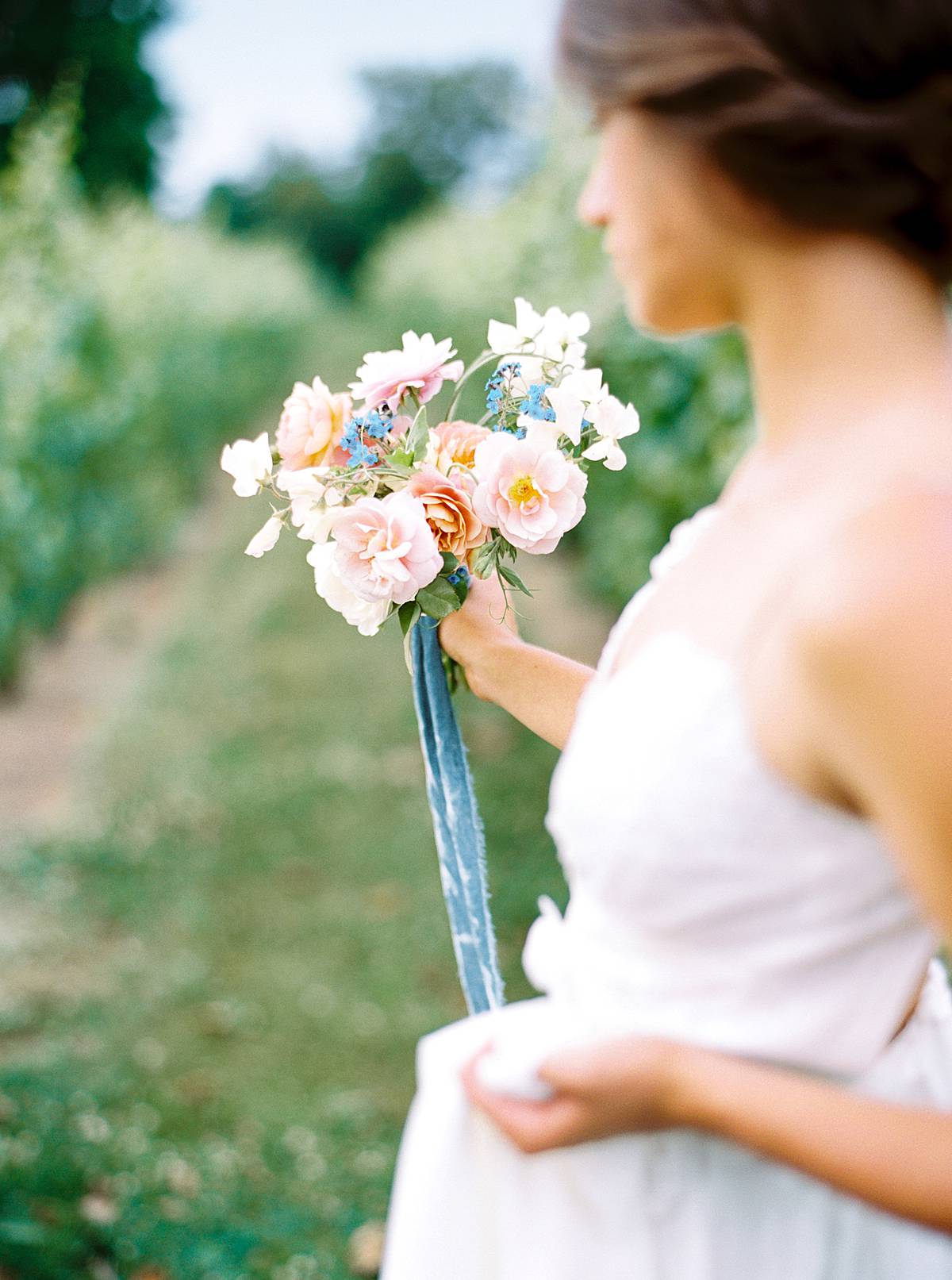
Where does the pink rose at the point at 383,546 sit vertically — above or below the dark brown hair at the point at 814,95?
above

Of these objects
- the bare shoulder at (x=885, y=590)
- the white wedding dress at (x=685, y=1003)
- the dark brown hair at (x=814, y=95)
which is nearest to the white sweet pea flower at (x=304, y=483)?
the white wedding dress at (x=685, y=1003)

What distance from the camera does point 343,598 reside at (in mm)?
1337

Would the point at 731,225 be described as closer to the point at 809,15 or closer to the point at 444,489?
the point at 809,15

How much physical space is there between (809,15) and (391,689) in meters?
5.95

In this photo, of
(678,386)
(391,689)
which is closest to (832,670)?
(678,386)

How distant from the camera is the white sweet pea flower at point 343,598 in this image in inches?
51.6

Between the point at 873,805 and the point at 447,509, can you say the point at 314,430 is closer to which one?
the point at 447,509

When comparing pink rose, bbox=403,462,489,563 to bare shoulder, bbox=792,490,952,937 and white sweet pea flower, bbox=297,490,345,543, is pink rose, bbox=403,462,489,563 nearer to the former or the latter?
white sweet pea flower, bbox=297,490,345,543

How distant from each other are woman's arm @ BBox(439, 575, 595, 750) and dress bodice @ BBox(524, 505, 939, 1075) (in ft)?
1.26

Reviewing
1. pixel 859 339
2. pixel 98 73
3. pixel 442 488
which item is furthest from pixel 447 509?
pixel 98 73

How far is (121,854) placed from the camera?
464cm

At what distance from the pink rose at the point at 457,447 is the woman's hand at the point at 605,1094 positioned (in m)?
0.67

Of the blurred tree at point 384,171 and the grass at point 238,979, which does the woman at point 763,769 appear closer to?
the grass at point 238,979

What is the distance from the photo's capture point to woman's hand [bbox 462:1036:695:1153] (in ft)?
2.95
